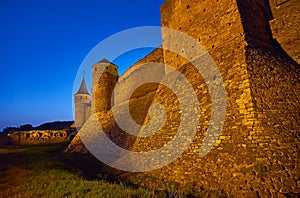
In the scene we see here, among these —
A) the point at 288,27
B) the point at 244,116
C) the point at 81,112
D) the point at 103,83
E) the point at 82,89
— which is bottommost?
the point at 244,116

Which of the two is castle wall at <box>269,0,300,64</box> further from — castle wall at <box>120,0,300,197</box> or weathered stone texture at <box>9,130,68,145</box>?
weathered stone texture at <box>9,130,68,145</box>

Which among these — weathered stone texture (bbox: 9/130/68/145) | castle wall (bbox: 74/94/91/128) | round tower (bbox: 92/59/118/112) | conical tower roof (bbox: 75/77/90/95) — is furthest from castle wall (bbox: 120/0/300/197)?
conical tower roof (bbox: 75/77/90/95)

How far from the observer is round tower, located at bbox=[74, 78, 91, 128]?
36.9m

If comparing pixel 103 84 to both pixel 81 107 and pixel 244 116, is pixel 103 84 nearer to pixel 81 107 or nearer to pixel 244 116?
pixel 244 116

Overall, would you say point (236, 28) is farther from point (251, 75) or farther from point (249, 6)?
point (251, 75)

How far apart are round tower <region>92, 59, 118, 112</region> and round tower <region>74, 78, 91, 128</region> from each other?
1610 centimetres

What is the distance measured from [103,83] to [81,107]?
21048 mm

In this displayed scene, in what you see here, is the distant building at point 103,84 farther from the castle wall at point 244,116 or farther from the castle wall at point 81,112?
the castle wall at point 81,112

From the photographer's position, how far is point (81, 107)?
38719mm

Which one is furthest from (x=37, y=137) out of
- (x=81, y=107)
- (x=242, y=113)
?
(x=242, y=113)

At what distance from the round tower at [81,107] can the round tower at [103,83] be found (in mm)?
16101

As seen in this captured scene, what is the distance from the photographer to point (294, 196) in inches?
151

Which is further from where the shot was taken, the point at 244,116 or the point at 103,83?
the point at 103,83

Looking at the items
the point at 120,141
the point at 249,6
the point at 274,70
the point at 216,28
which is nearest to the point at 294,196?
the point at 274,70
